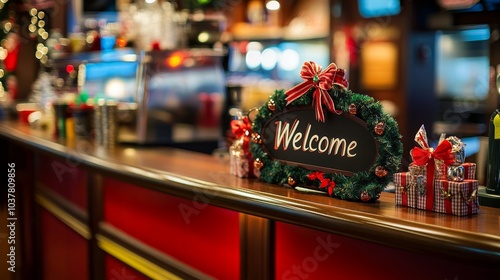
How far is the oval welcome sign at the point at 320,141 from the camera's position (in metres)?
1.68

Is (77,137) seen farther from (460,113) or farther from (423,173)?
(460,113)

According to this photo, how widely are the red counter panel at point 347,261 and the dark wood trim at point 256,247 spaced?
0.02 metres

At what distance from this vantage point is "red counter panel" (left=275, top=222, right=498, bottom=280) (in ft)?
4.79

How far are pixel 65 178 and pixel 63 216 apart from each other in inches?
8.9

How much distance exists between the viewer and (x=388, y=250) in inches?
62.0

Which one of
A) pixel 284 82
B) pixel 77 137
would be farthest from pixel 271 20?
pixel 77 137

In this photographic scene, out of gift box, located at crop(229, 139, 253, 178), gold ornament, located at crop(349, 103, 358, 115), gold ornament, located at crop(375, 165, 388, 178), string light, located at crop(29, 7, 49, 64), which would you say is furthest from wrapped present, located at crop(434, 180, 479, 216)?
string light, located at crop(29, 7, 49, 64)

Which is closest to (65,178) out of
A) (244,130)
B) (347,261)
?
(244,130)

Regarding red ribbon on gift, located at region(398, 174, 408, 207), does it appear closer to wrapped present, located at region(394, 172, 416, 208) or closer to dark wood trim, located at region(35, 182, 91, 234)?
wrapped present, located at region(394, 172, 416, 208)

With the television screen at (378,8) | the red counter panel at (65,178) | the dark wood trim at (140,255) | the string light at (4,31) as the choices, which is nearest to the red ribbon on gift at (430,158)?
the dark wood trim at (140,255)

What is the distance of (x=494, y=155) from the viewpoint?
166 centimetres

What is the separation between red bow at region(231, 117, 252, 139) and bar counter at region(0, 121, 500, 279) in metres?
0.16

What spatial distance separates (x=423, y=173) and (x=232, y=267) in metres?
0.82

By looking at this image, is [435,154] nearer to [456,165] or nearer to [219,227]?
[456,165]
